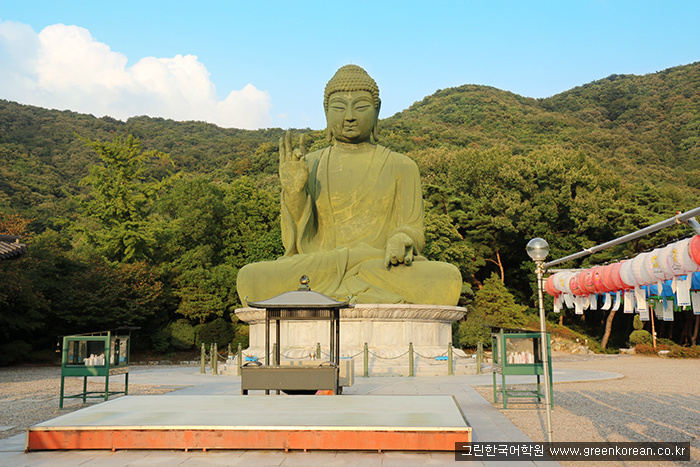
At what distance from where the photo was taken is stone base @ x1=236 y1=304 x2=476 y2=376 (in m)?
11.5

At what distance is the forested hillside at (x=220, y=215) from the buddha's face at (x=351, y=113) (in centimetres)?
910

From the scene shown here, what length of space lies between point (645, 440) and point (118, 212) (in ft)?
67.3

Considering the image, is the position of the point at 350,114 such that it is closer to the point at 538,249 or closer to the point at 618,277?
the point at 618,277

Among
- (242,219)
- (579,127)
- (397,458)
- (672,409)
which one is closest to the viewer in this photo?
(397,458)

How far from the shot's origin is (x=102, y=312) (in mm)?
19578

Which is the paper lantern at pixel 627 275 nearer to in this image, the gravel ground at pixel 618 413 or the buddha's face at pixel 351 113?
the gravel ground at pixel 618 413

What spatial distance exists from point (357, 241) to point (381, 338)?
2.76 meters

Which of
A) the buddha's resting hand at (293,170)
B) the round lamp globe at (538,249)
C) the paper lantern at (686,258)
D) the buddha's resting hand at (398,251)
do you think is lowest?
the paper lantern at (686,258)

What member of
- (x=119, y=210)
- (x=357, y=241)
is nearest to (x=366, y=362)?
(x=357, y=241)

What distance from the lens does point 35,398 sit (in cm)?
890

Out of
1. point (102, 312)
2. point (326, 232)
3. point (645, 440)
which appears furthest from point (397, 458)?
point (102, 312)

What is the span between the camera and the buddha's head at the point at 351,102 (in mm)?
14164

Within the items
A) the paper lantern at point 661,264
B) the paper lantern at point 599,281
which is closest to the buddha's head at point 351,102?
the paper lantern at point 599,281

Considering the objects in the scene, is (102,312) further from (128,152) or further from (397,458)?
(397,458)
